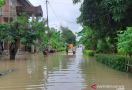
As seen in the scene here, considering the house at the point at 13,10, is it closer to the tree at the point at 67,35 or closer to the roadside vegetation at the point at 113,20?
the roadside vegetation at the point at 113,20

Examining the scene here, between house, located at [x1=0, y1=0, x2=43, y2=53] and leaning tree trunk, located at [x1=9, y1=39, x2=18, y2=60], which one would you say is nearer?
leaning tree trunk, located at [x1=9, y1=39, x2=18, y2=60]

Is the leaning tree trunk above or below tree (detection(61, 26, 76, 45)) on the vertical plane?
below

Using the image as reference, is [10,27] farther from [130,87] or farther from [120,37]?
[130,87]

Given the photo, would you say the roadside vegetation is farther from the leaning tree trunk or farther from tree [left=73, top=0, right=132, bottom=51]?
the leaning tree trunk

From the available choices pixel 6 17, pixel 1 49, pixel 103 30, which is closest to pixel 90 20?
pixel 103 30

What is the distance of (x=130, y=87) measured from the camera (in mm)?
16891

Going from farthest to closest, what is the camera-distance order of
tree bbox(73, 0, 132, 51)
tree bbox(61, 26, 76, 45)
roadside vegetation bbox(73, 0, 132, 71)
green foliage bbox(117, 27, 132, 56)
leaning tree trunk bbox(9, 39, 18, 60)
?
1. tree bbox(61, 26, 76, 45)
2. leaning tree trunk bbox(9, 39, 18, 60)
3. tree bbox(73, 0, 132, 51)
4. roadside vegetation bbox(73, 0, 132, 71)
5. green foliage bbox(117, 27, 132, 56)

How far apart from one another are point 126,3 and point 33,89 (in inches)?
331

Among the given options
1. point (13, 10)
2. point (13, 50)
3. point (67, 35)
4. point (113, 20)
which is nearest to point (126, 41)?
point (113, 20)

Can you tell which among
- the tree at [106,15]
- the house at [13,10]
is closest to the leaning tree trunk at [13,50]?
the house at [13,10]

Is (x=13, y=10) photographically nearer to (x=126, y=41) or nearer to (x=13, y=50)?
(x=13, y=50)

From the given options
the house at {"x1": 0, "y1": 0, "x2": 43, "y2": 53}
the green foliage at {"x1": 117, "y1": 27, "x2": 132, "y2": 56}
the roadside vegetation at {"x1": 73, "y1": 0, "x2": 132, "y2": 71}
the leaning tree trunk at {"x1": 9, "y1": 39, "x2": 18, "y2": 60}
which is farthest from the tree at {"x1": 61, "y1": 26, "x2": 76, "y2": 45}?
the green foliage at {"x1": 117, "y1": 27, "x2": 132, "y2": 56}

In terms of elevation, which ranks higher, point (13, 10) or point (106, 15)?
point (13, 10)

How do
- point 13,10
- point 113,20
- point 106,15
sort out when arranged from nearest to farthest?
point 106,15 → point 113,20 → point 13,10
